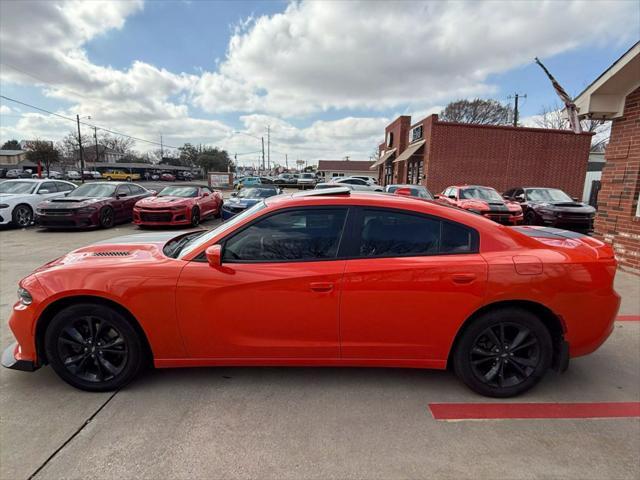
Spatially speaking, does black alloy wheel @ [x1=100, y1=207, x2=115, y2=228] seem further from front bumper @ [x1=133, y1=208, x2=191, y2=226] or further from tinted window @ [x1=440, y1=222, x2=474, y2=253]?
tinted window @ [x1=440, y1=222, x2=474, y2=253]

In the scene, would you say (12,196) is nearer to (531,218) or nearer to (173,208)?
(173,208)

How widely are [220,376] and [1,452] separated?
1385 mm

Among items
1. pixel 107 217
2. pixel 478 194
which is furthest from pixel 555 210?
pixel 107 217

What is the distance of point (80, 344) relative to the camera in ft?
8.71

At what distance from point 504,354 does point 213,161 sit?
9082 cm

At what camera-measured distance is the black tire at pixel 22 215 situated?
1028cm

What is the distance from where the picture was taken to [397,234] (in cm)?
264

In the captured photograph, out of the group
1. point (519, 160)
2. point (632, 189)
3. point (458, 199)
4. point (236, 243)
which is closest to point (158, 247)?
point (236, 243)

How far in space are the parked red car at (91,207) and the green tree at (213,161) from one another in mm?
74560

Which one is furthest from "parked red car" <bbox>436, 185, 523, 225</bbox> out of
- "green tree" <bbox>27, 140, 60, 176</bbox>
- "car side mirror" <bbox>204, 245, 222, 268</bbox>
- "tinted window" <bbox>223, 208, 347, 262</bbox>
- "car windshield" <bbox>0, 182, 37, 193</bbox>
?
"green tree" <bbox>27, 140, 60, 176</bbox>

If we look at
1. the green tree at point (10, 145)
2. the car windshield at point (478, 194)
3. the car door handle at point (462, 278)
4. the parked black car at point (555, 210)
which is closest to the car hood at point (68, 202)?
the car door handle at point (462, 278)

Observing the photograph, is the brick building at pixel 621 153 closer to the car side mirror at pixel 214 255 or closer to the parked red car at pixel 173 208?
the car side mirror at pixel 214 255

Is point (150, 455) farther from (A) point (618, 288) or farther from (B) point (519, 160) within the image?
(B) point (519, 160)

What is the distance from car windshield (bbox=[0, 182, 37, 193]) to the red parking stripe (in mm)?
13583
